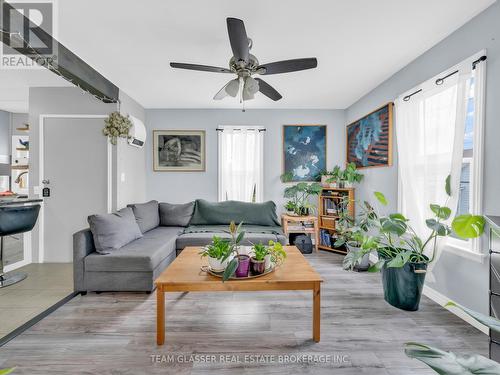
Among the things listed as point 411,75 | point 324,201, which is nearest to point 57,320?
point 324,201

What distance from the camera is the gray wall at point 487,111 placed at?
1.74 metres

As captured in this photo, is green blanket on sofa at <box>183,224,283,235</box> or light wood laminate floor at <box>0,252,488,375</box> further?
green blanket on sofa at <box>183,224,283,235</box>

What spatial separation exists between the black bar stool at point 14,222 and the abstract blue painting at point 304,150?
11.6 feet

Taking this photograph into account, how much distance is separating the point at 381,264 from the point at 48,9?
3.43m

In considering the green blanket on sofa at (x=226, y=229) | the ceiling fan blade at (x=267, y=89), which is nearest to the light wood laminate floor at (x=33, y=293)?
the green blanket on sofa at (x=226, y=229)

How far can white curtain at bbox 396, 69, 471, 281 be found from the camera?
1984mm

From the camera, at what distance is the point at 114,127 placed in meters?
3.18

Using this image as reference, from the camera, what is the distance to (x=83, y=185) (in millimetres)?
3273

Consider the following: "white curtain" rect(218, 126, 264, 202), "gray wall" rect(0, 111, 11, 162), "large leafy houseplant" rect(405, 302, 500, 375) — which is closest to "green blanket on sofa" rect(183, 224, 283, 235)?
"white curtain" rect(218, 126, 264, 202)

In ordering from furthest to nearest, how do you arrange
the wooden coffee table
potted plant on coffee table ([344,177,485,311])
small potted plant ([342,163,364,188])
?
1. small potted plant ([342,163,364,188])
2. potted plant on coffee table ([344,177,485,311])
3. the wooden coffee table

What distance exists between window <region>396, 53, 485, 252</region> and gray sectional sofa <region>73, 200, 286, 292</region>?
5.53 feet

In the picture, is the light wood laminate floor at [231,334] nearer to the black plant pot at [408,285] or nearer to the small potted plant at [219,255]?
the black plant pot at [408,285]

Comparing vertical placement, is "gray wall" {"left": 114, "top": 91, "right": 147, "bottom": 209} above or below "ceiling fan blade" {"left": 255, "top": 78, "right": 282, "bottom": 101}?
below

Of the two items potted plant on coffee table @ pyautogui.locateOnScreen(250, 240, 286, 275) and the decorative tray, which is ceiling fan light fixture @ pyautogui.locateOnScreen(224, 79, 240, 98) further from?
the decorative tray
